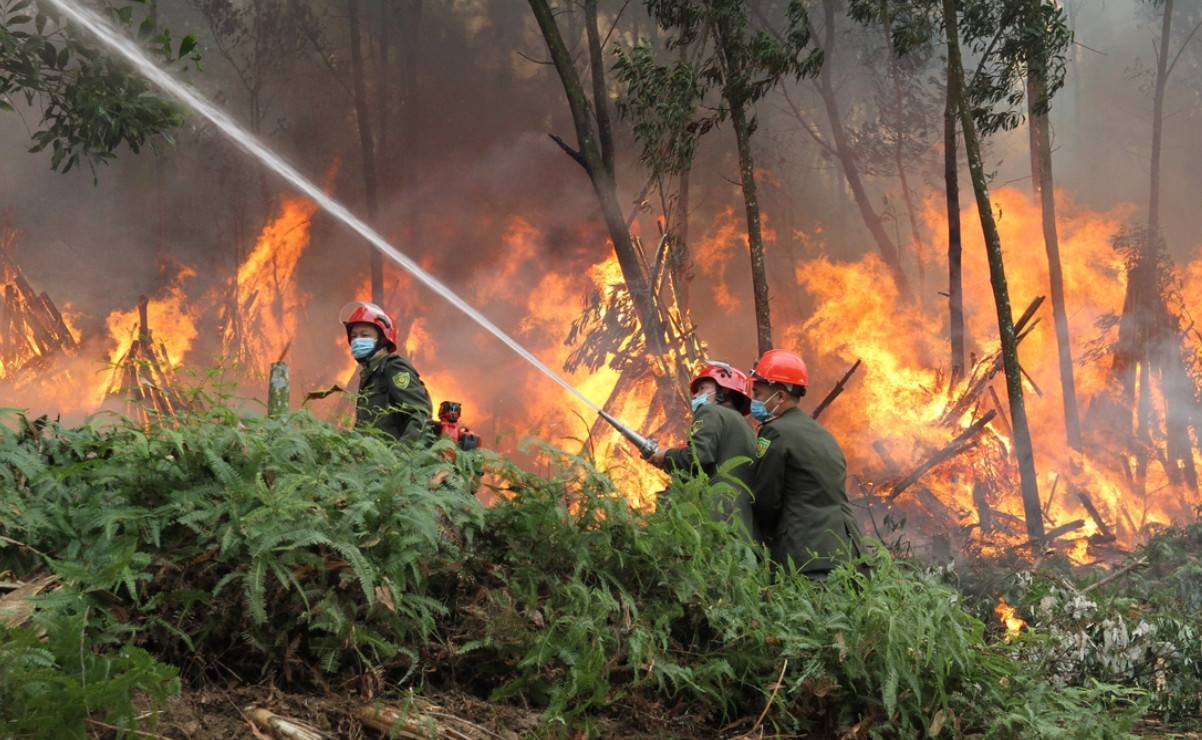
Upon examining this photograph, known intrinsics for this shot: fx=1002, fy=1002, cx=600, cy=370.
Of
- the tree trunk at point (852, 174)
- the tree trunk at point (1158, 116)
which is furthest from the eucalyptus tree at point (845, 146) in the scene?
the tree trunk at point (1158, 116)

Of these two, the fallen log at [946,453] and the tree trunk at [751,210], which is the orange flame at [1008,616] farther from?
the fallen log at [946,453]

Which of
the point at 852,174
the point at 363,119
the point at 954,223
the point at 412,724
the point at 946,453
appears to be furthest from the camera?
the point at 852,174

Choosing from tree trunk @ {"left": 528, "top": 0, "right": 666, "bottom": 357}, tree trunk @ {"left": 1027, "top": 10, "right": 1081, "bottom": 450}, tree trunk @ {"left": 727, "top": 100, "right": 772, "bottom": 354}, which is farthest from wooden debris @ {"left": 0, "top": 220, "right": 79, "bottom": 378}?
tree trunk @ {"left": 1027, "top": 10, "right": 1081, "bottom": 450}

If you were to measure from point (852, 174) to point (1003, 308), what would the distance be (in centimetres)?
960

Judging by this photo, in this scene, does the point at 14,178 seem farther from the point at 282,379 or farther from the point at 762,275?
the point at 282,379

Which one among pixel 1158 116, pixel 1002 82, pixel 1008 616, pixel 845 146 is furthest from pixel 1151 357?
pixel 1008 616

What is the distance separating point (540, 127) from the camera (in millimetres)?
18297

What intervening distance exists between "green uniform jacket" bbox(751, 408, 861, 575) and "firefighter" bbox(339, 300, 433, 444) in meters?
1.66

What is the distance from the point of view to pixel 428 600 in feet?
7.82

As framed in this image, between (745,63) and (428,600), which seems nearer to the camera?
(428,600)

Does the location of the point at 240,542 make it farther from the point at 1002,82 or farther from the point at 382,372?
the point at 1002,82

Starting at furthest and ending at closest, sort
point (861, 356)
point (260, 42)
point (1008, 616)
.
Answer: point (260, 42) < point (861, 356) < point (1008, 616)

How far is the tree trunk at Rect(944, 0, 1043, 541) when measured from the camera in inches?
450

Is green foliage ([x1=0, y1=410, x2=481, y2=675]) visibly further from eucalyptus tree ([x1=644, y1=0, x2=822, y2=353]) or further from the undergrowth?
eucalyptus tree ([x1=644, y1=0, x2=822, y2=353])
